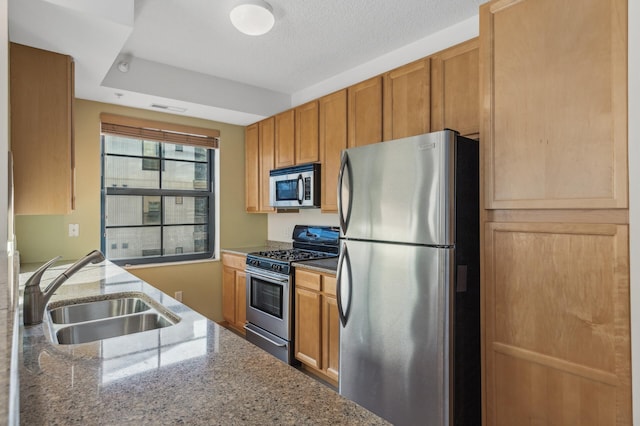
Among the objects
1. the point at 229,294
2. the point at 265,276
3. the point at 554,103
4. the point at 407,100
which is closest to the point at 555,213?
the point at 554,103

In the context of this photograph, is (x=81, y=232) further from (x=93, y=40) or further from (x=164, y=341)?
(x=164, y=341)

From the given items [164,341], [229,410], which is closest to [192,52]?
[164,341]

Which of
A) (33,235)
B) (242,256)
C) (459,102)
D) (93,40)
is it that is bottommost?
(242,256)

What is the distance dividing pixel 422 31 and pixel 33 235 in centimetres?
333

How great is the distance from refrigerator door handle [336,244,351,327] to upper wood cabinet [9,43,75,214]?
1.76 metres

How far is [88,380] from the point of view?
0.88 m

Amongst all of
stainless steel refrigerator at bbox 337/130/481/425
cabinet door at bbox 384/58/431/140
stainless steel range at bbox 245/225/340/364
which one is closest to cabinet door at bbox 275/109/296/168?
stainless steel range at bbox 245/225/340/364

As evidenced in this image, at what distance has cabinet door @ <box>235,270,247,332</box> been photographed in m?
3.60

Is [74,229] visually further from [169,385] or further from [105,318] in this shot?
[169,385]

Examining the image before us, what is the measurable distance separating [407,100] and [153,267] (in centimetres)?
276

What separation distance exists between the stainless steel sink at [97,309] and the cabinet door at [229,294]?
1.94m

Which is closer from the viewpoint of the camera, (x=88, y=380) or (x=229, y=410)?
(x=229, y=410)

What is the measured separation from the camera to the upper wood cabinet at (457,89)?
81.5 inches

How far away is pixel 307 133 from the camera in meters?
3.23
